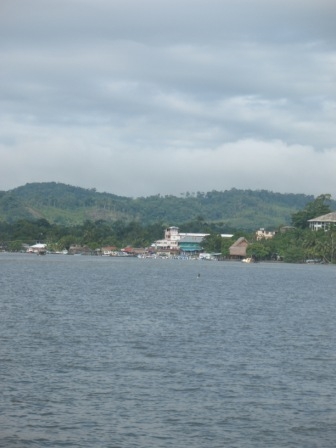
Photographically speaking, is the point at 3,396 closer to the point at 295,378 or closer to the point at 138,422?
the point at 138,422

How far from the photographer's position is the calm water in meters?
27.7

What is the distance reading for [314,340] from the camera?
1912 inches

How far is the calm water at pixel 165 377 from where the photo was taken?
90.8 ft

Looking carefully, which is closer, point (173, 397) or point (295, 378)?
point (173, 397)

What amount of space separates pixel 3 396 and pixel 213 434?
813 cm

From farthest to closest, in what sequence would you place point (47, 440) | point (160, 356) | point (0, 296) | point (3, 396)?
point (0, 296)
point (160, 356)
point (3, 396)
point (47, 440)

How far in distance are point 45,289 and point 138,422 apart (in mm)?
61299

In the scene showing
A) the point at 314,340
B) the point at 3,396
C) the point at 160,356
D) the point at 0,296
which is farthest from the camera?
the point at 0,296

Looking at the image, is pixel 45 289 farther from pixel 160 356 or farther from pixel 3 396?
pixel 3 396

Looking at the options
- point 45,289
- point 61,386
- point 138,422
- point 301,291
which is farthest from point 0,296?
point 138,422

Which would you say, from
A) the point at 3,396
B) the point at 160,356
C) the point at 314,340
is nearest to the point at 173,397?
the point at 3,396

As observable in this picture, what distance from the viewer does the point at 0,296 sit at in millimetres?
77500

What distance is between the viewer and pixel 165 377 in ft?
117

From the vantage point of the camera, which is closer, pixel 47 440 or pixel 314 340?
pixel 47 440
